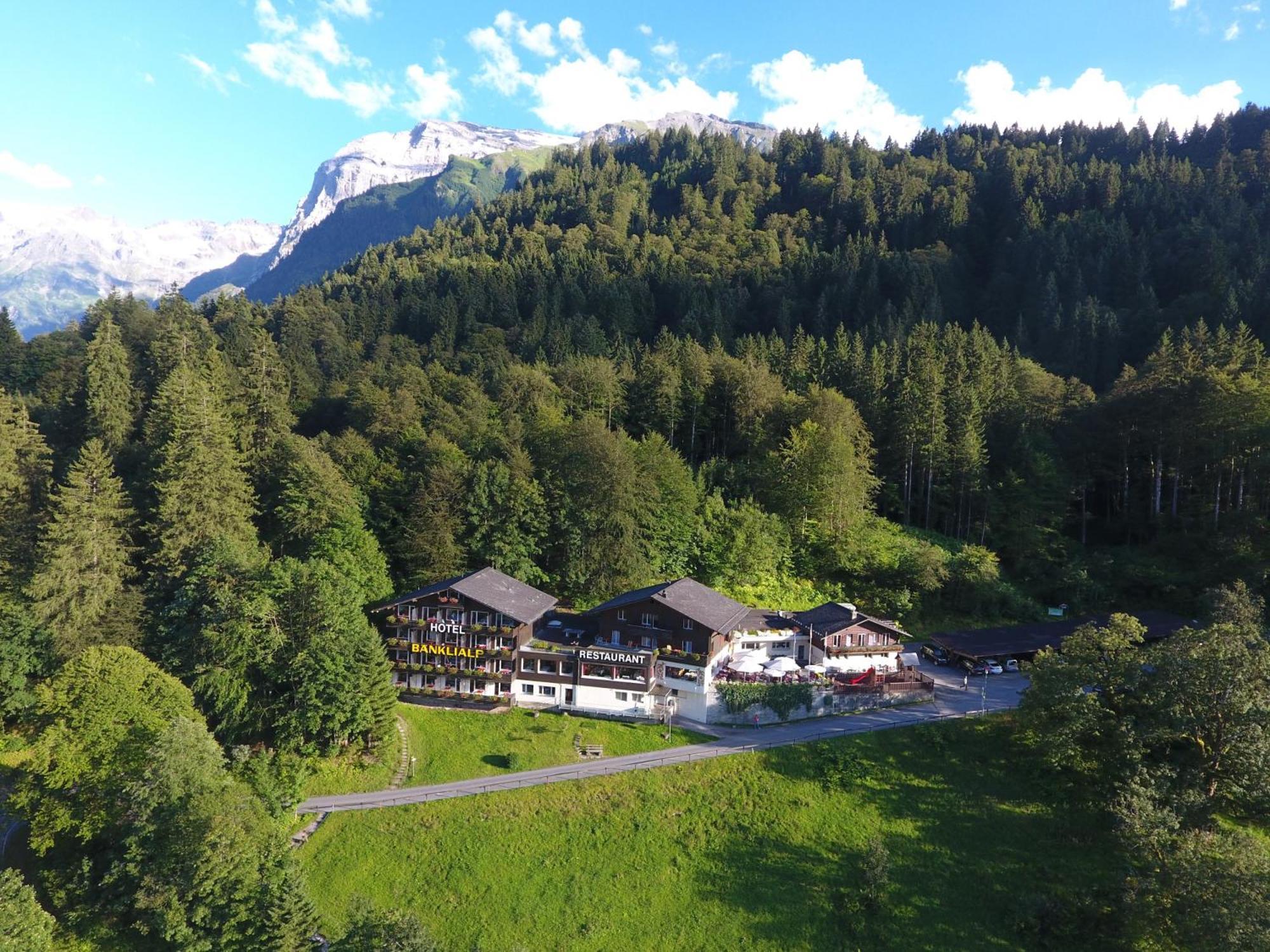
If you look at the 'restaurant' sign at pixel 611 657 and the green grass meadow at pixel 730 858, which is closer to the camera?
the green grass meadow at pixel 730 858

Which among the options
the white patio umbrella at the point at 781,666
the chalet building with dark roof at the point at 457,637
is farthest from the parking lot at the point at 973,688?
the chalet building with dark roof at the point at 457,637

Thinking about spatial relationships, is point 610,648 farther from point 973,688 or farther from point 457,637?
point 973,688

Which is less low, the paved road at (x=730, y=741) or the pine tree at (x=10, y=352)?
the pine tree at (x=10, y=352)

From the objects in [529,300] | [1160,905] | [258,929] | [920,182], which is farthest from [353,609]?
[920,182]

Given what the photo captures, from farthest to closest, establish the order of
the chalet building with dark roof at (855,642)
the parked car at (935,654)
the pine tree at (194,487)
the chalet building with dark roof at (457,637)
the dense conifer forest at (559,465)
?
1. the parked car at (935,654)
2. the chalet building with dark roof at (855,642)
3. the pine tree at (194,487)
4. the chalet building with dark roof at (457,637)
5. the dense conifer forest at (559,465)

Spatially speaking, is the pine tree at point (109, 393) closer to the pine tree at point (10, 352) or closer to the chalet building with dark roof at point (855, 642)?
the pine tree at point (10, 352)

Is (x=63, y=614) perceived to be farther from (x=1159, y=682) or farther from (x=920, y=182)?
(x=920, y=182)

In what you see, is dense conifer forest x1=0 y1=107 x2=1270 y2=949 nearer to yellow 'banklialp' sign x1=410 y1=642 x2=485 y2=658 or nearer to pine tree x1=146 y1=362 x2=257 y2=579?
pine tree x1=146 y1=362 x2=257 y2=579
